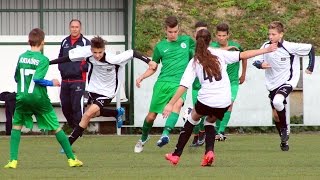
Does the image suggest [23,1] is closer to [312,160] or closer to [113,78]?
[113,78]

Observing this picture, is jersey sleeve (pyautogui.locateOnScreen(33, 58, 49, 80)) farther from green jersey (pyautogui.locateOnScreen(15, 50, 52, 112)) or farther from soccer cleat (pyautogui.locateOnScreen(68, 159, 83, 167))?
soccer cleat (pyautogui.locateOnScreen(68, 159, 83, 167))

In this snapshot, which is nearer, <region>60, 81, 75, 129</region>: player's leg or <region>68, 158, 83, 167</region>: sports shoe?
<region>68, 158, 83, 167</region>: sports shoe

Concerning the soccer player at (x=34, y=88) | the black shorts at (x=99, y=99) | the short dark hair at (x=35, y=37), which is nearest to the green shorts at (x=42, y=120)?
the soccer player at (x=34, y=88)

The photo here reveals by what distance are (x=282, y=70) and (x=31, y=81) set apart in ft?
17.1

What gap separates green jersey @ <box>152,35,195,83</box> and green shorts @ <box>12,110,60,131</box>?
3.58m

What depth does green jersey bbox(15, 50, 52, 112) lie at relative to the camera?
14.0 metres

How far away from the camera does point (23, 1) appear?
23859 millimetres

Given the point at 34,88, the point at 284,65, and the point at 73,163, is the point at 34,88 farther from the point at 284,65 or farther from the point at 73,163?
the point at 284,65

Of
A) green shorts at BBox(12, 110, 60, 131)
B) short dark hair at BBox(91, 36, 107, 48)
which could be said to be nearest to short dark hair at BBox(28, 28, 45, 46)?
green shorts at BBox(12, 110, 60, 131)

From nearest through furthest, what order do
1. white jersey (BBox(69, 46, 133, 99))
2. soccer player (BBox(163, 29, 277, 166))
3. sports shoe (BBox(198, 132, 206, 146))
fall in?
soccer player (BBox(163, 29, 277, 166)) < white jersey (BBox(69, 46, 133, 99)) < sports shoe (BBox(198, 132, 206, 146))

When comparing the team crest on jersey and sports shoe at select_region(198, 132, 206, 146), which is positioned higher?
the team crest on jersey

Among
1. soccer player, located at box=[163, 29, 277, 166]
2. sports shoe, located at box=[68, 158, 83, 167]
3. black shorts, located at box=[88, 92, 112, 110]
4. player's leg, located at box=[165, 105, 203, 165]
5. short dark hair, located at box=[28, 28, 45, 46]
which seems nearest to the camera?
short dark hair, located at box=[28, 28, 45, 46]

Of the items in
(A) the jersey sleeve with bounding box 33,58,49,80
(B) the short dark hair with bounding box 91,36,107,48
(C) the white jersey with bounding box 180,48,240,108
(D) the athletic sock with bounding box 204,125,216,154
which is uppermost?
(B) the short dark hair with bounding box 91,36,107,48

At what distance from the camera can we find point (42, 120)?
14.2 metres
